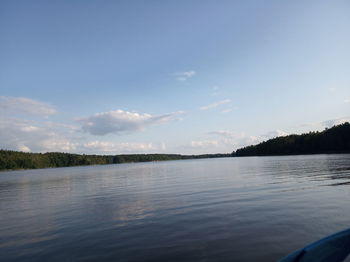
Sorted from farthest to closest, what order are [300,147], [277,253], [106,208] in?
[300,147] < [106,208] < [277,253]

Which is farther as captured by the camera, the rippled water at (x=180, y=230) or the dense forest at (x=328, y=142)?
the dense forest at (x=328, y=142)

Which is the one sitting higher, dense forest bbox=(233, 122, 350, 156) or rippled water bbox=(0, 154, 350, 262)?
dense forest bbox=(233, 122, 350, 156)

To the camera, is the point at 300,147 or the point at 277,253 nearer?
the point at 277,253

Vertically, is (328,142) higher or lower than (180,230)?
higher

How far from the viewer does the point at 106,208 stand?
914 inches

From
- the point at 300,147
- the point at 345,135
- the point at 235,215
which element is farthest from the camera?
the point at 300,147

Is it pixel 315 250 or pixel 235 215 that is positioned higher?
pixel 315 250

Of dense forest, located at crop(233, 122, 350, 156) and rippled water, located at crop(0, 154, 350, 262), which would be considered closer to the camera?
rippled water, located at crop(0, 154, 350, 262)

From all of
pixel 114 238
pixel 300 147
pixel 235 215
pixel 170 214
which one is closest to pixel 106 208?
pixel 170 214

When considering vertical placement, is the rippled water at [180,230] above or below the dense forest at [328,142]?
below

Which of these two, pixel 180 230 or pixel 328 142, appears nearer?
pixel 180 230

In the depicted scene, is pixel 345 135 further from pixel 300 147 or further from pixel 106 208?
pixel 106 208

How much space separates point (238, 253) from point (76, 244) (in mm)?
9142

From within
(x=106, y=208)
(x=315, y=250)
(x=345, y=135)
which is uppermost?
(x=345, y=135)
